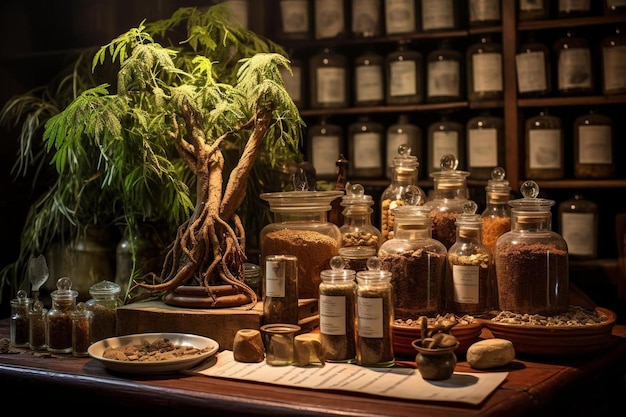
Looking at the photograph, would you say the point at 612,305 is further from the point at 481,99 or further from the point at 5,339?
the point at 5,339

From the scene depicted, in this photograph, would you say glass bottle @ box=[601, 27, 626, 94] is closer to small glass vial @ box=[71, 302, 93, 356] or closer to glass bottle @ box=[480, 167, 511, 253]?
glass bottle @ box=[480, 167, 511, 253]

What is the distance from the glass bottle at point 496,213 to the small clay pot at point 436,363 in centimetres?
49

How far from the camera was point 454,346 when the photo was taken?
1.46 metres

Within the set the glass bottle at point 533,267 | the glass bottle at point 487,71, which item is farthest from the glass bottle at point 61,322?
the glass bottle at point 487,71

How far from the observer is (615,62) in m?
2.89

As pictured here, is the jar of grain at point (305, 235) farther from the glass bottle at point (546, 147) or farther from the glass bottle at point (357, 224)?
the glass bottle at point (546, 147)

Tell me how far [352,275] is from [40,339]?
0.74 metres

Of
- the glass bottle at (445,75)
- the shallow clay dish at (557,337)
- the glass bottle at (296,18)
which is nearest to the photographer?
the shallow clay dish at (557,337)

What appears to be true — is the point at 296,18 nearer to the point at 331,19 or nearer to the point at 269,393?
the point at 331,19

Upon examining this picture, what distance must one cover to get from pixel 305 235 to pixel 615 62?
1.66m

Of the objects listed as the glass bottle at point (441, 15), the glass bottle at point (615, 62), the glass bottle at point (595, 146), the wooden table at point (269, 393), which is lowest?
the wooden table at point (269, 393)

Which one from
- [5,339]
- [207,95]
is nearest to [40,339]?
[5,339]

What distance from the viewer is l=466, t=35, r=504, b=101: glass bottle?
120 inches

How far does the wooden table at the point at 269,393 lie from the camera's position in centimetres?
132
